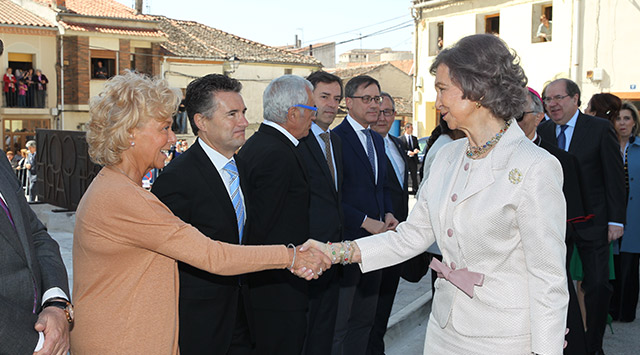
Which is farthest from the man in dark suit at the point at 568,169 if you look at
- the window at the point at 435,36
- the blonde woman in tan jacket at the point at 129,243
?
the window at the point at 435,36

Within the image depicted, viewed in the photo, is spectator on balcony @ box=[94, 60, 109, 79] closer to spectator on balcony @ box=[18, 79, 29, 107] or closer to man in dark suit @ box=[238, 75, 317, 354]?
spectator on balcony @ box=[18, 79, 29, 107]

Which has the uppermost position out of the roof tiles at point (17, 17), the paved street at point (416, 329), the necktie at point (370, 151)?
the roof tiles at point (17, 17)

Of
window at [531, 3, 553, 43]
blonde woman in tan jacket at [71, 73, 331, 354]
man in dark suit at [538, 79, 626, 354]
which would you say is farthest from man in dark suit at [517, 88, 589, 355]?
window at [531, 3, 553, 43]

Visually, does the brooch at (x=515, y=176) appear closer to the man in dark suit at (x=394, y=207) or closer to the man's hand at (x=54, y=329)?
the man's hand at (x=54, y=329)

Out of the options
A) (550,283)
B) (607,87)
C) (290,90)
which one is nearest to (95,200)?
(550,283)

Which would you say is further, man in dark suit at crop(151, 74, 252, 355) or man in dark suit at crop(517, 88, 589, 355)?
man in dark suit at crop(517, 88, 589, 355)

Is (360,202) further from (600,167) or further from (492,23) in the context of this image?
(492,23)

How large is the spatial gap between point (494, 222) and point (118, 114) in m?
1.58

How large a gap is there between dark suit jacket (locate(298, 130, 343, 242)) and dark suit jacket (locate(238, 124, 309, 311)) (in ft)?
1.32

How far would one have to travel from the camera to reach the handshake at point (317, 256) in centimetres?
313

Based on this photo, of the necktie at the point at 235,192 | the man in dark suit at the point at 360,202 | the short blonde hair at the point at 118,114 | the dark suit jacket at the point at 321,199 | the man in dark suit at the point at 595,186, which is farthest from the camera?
the man in dark suit at the point at 595,186

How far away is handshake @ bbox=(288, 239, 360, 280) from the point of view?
313 cm

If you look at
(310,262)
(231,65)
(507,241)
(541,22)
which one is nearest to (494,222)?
(507,241)

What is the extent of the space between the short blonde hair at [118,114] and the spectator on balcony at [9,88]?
106 ft
